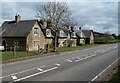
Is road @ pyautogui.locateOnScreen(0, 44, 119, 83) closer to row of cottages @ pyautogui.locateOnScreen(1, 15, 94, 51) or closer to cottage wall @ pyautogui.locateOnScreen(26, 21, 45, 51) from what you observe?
row of cottages @ pyautogui.locateOnScreen(1, 15, 94, 51)

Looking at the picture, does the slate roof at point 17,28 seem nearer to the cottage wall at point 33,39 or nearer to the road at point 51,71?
the cottage wall at point 33,39

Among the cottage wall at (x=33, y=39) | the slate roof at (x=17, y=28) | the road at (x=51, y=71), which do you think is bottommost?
the road at (x=51, y=71)

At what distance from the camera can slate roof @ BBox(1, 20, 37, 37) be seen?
50.8m

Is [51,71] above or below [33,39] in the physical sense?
below

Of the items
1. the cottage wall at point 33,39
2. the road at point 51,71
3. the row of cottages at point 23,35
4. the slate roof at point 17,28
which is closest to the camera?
the road at point 51,71

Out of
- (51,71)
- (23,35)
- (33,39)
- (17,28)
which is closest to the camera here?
(51,71)

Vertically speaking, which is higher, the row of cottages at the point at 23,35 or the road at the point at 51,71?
the row of cottages at the point at 23,35

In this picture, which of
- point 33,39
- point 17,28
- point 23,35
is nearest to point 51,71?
point 23,35

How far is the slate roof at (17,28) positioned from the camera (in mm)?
50781

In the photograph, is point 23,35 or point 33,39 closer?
point 23,35

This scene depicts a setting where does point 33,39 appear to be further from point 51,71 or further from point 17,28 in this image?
point 51,71

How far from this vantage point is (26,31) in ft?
165

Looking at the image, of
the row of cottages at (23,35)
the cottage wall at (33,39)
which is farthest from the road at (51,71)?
the cottage wall at (33,39)

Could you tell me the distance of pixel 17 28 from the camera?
53344mm
